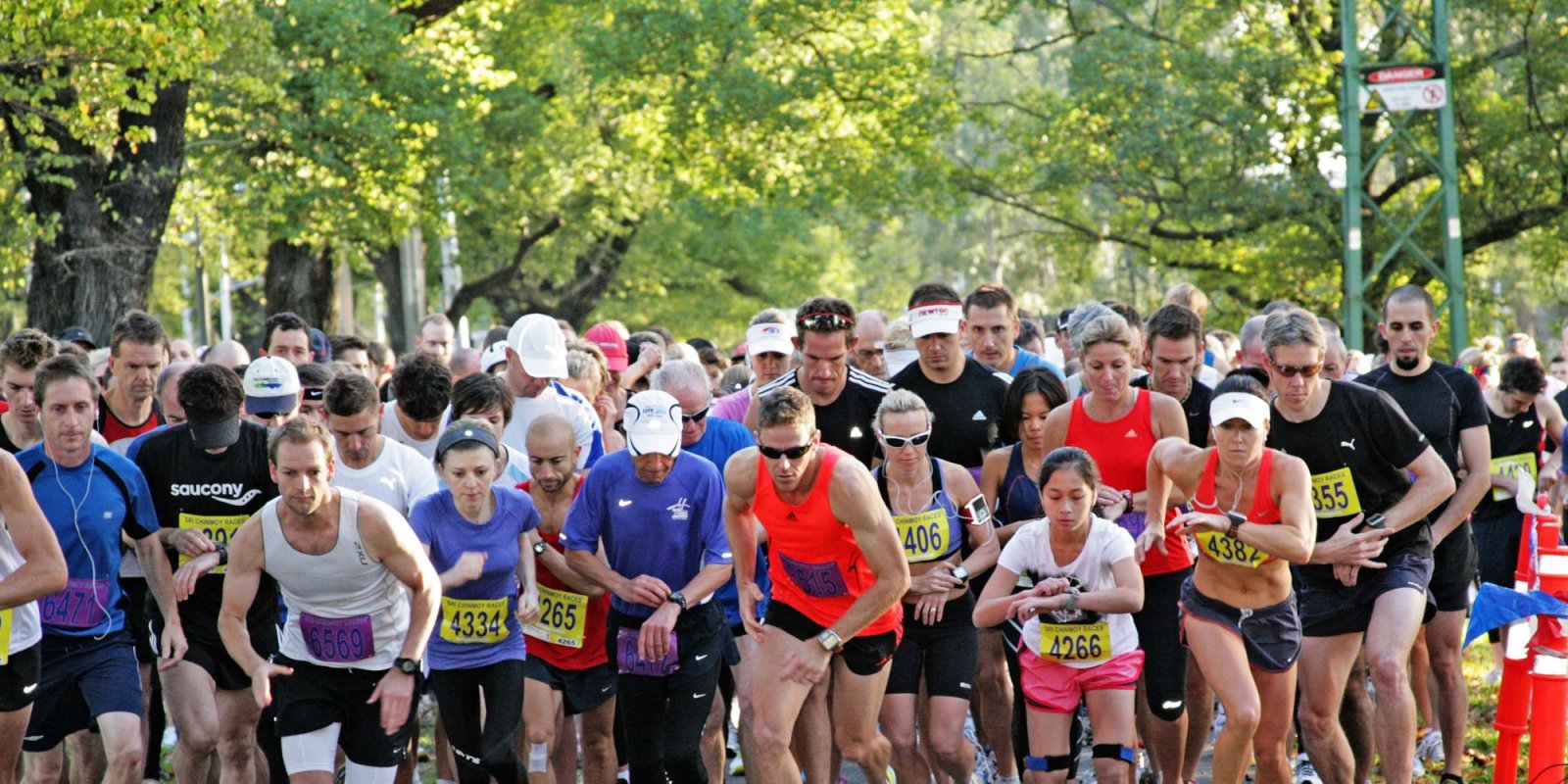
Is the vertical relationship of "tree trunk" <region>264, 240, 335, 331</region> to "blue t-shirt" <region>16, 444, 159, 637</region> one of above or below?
above

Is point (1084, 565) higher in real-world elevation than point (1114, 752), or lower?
higher

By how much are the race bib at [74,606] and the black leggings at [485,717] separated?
131cm

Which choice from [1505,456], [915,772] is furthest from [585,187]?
[915,772]

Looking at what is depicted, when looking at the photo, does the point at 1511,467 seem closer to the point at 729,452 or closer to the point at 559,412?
the point at 729,452

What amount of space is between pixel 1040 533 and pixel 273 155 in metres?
14.7

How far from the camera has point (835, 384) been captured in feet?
25.2

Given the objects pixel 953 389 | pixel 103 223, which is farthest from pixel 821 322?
pixel 103 223

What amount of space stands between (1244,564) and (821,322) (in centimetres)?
206

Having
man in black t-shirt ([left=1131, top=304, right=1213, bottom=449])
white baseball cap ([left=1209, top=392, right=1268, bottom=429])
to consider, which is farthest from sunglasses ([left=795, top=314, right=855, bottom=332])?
white baseball cap ([left=1209, top=392, right=1268, bottom=429])

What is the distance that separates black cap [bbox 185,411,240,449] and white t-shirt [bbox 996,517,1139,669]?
10.2 ft

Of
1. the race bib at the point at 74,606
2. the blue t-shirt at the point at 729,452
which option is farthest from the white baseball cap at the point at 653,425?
the race bib at the point at 74,606

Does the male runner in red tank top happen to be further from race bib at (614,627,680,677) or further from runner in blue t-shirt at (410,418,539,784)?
runner in blue t-shirt at (410,418,539,784)

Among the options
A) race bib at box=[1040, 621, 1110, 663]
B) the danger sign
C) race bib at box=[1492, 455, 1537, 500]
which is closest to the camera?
A: race bib at box=[1040, 621, 1110, 663]

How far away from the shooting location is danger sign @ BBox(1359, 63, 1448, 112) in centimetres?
1736
